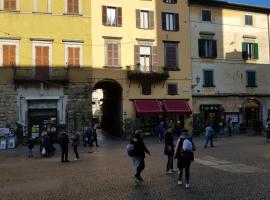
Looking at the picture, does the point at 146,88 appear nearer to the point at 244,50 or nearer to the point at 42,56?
the point at 42,56

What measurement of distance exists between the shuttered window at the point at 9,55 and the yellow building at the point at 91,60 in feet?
0.19

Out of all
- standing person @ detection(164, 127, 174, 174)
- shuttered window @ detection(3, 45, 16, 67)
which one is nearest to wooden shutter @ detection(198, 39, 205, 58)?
shuttered window @ detection(3, 45, 16, 67)

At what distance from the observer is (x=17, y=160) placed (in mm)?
21812

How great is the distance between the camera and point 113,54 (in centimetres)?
3466

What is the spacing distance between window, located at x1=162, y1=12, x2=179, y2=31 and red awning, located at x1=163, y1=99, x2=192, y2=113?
6.51 m

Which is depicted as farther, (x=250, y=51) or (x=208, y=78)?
(x=250, y=51)

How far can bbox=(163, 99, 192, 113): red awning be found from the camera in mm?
35531

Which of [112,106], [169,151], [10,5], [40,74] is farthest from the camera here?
[112,106]

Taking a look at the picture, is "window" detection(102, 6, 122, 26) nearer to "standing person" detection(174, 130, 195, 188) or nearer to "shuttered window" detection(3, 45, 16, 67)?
"shuttered window" detection(3, 45, 16, 67)

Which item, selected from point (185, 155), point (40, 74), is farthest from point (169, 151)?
point (40, 74)

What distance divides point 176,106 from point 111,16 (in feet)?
31.5

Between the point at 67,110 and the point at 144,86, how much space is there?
23.1ft

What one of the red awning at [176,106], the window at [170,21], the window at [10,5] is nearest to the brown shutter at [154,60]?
the window at [170,21]

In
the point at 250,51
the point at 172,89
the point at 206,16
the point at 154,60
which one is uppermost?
the point at 206,16
